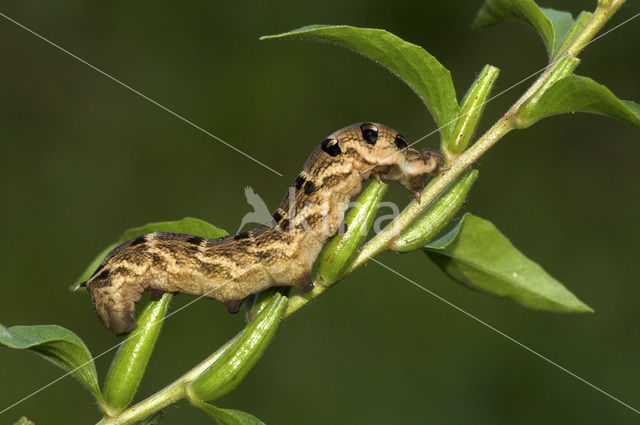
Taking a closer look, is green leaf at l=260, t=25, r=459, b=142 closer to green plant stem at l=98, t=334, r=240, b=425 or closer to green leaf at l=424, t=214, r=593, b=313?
green leaf at l=424, t=214, r=593, b=313

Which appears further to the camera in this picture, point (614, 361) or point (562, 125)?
point (562, 125)

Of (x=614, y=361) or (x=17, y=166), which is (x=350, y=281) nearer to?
(x=614, y=361)

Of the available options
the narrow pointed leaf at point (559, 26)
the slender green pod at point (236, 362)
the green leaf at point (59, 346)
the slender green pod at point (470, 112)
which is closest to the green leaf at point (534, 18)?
the narrow pointed leaf at point (559, 26)

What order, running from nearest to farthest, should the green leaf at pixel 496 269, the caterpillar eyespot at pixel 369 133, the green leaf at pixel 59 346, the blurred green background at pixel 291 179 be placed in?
the green leaf at pixel 59 346
the green leaf at pixel 496 269
the caterpillar eyespot at pixel 369 133
the blurred green background at pixel 291 179

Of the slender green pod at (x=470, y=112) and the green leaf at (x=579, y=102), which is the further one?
the slender green pod at (x=470, y=112)

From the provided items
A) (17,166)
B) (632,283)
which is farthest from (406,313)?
(17,166)

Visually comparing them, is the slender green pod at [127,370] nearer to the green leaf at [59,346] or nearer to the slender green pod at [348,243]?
the green leaf at [59,346]
